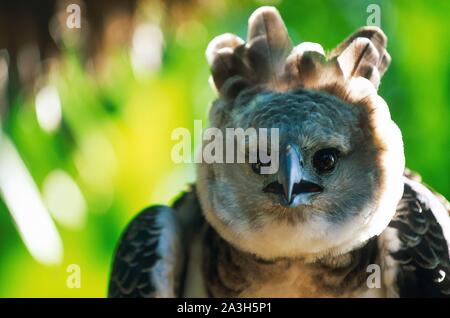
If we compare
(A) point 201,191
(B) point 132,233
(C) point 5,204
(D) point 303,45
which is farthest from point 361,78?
(C) point 5,204

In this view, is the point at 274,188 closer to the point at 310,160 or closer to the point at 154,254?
the point at 310,160

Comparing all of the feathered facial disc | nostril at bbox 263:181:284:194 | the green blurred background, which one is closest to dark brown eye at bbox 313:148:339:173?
the feathered facial disc

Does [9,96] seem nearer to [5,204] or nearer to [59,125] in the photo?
[59,125]

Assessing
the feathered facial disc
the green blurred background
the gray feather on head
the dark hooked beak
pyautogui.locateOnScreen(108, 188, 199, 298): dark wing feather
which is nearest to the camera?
the dark hooked beak

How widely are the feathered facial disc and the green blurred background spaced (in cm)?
124

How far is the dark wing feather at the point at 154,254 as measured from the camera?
2.94 meters

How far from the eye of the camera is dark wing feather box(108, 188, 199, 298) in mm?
2938

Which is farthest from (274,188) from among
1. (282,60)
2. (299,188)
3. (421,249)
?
(421,249)

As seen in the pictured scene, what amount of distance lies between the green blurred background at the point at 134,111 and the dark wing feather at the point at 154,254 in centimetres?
76

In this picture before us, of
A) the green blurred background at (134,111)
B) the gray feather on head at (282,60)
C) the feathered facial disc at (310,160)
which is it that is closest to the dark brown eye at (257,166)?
the feathered facial disc at (310,160)

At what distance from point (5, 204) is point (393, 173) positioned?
8.06 ft

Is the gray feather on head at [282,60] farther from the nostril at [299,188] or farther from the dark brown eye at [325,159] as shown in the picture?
the nostril at [299,188]

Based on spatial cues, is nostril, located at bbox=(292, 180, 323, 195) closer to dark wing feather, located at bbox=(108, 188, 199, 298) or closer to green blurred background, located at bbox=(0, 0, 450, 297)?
dark wing feather, located at bbox=(108, 188, 199, 298)

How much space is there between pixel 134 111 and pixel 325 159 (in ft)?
6.93
